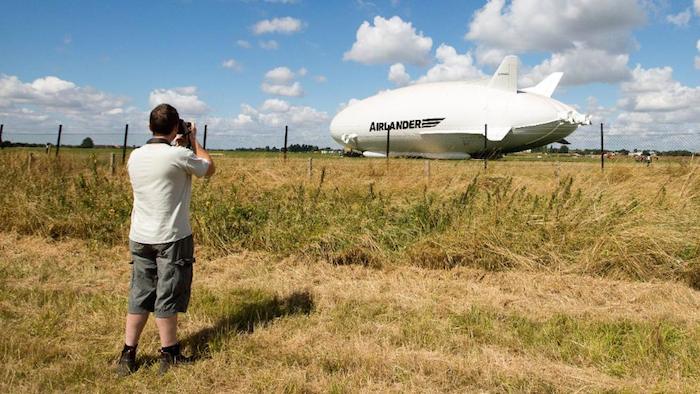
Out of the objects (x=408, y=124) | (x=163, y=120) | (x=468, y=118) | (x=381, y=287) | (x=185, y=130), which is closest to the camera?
(x=163, y=120)

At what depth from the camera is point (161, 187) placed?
340 cm

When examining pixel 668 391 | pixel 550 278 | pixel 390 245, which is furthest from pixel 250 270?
pixel 668 391

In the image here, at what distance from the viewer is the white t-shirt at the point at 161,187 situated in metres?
3.39

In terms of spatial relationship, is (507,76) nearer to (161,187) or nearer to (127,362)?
(161,187)

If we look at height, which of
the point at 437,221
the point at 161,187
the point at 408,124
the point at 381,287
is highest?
the point at 408,124

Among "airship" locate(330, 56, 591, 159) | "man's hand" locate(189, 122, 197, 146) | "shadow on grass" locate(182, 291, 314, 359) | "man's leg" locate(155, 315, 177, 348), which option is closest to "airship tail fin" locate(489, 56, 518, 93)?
"airship" locate(330, 56, 591, 159)

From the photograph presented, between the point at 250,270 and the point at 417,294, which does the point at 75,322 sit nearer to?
the point at 250,270

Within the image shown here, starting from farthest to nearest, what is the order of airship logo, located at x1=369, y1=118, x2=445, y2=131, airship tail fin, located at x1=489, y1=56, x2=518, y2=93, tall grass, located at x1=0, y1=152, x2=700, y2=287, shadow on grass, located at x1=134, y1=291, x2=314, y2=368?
airship logo, located at x1=369, y1=118, x2=445, y2=131 < airship tail fin, located at x1=489, y1=56, x2=518, y2=93 < tall grass, located at x1=0, y1=152, x2=700, y2=287 < shadow on grass, located at x1=134, y1=291, x2=314, y2=368

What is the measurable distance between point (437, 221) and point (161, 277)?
4.12 m

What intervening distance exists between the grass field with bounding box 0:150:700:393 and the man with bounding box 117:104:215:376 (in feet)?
0.92

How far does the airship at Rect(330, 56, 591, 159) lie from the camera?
83.1ft

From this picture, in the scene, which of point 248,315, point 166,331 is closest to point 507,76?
point 248,315

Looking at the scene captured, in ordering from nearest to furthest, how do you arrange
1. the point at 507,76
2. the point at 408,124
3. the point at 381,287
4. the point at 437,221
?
the point at 381,287 < the point at 437,221 < the point at 507,76 < the point at 408,124

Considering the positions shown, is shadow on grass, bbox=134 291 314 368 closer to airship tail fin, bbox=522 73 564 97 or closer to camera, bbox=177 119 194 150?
camera, bbox=177 119 194 150
